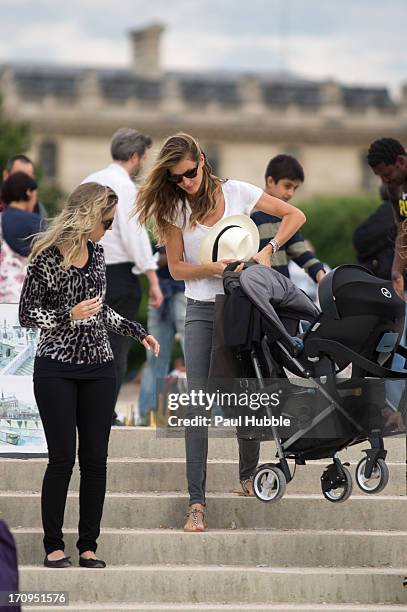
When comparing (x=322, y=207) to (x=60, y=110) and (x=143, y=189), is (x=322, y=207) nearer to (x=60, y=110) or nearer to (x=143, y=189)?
(x=60, y=110)

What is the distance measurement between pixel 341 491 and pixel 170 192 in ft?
5.26

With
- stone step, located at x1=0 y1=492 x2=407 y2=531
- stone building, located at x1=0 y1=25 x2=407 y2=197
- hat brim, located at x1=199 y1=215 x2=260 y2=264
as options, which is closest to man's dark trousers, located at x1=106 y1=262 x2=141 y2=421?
stone step, located at x1=0 y1=492 x2=407 y2=531

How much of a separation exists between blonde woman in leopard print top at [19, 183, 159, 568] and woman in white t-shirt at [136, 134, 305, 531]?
377mm

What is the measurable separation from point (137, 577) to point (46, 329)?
3.86 feet

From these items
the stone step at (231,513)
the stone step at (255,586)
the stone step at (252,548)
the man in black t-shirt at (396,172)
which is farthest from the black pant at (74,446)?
the man in black t-shirt at (396,172)

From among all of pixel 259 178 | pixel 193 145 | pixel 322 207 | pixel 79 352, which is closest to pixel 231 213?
pixel 193 145

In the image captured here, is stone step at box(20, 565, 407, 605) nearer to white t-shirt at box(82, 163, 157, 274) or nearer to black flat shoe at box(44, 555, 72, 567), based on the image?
black flat shoe at box(44, 555, 72, 567)

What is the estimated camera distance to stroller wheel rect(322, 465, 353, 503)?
8.17 m

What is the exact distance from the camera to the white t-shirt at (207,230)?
8.56 m

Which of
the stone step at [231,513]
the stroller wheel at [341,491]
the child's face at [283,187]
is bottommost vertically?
the stone step at [231,513]

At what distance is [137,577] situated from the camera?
812cm

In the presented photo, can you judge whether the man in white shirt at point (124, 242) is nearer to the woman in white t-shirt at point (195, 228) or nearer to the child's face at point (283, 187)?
the child's face at point (283, 187)

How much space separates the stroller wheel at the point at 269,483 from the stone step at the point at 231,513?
0.59 metres

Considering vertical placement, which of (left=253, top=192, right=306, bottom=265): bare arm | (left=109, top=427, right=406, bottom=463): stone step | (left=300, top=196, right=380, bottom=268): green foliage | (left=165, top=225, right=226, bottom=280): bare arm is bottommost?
(left=109, top=427, right=406, bottom=463): stone step
